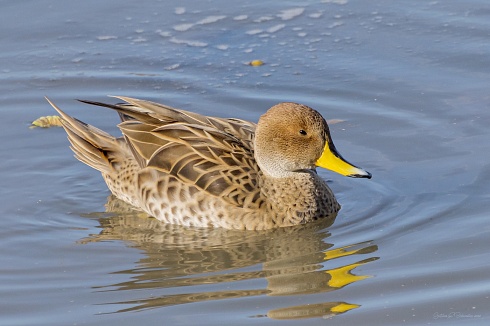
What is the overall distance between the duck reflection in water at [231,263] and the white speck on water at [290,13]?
4.05m

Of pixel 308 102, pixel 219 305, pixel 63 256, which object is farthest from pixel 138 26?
pixel 219 305

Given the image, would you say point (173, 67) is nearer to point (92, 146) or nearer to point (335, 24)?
point (335, 24)

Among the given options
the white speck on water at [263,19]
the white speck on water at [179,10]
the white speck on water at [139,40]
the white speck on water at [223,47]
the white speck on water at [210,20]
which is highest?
the white speck on water at [179,10]

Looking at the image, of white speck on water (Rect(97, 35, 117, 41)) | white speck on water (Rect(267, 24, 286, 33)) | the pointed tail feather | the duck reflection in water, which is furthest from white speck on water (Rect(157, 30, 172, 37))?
the duck reflection in water

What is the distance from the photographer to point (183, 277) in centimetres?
733

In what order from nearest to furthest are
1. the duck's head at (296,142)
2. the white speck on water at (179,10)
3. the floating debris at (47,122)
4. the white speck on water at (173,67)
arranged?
the duck's head at (296,142) → the floating debris at (47,122) → the white speck on water at (173,67) → the white speck on water at (179,10)

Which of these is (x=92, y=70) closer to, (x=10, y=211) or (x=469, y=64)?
(x=10, y=211)

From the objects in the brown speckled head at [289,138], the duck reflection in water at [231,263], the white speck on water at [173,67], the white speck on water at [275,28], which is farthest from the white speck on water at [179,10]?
the brown speckled head at [289,138]

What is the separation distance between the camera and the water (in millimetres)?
6844

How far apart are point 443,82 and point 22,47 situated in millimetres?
4555

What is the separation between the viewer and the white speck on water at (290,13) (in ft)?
39.9

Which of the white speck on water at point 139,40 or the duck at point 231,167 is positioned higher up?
the white speck on water at point 139,40

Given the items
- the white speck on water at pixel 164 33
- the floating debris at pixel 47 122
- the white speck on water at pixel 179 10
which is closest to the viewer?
the floating debris at pixel 47 122

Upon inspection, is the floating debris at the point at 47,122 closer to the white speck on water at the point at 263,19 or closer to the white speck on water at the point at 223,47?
the white speck on water at the point at 223,47
